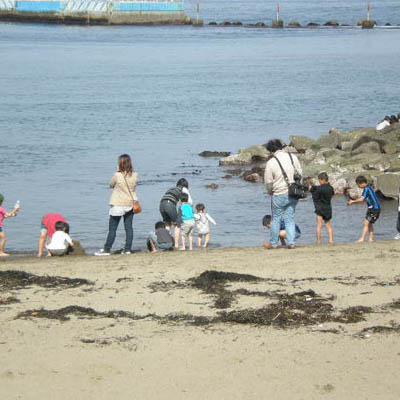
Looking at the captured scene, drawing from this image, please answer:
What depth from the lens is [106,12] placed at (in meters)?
99.1

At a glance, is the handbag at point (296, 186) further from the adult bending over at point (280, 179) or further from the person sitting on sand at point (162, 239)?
the person sitting on sand at point (162, 239)

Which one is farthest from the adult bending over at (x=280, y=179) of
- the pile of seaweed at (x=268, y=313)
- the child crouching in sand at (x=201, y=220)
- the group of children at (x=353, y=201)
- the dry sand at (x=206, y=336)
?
the child crouching in sand at (x=201, y=220)

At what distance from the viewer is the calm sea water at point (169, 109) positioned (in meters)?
19.1

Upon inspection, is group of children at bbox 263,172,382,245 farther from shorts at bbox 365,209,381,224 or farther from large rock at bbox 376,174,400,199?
large rock at bbox 376,174,400,199

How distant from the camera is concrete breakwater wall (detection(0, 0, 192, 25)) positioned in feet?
323

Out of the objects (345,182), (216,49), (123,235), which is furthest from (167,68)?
(123,235)

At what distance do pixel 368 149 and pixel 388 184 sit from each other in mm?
4058

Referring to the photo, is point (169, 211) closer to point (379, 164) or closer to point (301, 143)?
point (379, 164)

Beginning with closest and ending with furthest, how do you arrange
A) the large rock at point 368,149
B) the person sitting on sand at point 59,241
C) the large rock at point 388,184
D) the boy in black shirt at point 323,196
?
the person sitting on sand at point 59,241
the boy in black shirt at point 323,196
the large rock at point 388,184
the large rock at point 368,149

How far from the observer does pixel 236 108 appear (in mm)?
39625

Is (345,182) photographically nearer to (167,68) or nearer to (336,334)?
(336,334)

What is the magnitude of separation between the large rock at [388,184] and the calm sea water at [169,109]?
0.75 m

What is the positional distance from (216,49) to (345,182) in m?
54.0

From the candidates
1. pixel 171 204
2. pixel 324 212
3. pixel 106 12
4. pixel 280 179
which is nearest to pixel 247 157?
pixel 171 204
